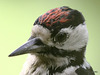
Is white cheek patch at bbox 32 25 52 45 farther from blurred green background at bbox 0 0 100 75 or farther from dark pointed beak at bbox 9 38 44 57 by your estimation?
blurred green background at bbox 0 0 100 75

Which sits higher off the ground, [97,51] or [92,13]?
[92,13]

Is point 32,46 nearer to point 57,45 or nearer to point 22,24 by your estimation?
point 57,45

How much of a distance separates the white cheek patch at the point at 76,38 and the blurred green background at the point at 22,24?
4.13 feet

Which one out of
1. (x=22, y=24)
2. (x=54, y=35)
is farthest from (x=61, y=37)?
(x=22, y=24)

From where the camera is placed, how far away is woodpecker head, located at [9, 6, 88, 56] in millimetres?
842

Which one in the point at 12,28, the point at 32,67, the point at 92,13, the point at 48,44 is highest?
the point at 48,44

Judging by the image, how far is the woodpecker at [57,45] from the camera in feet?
2.77

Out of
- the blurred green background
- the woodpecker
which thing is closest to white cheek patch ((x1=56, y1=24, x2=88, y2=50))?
the woodpecker

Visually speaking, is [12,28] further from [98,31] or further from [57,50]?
[57,50]

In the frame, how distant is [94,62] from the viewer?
7.47 feet

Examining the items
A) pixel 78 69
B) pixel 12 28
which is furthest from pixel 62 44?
pixel 12 28

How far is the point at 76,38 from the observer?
90 cm

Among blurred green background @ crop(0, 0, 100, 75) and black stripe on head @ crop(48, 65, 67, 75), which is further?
blurred green background @ crop(0, 0, 100, 75)

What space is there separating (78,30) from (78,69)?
0.56 ft
